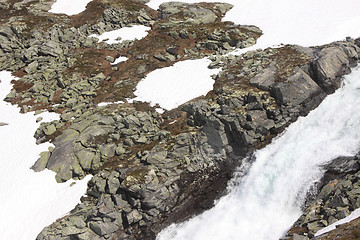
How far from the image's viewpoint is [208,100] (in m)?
31.2

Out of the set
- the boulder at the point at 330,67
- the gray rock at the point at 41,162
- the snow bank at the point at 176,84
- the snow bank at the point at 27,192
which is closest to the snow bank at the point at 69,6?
the snow bank at the point at 176,84

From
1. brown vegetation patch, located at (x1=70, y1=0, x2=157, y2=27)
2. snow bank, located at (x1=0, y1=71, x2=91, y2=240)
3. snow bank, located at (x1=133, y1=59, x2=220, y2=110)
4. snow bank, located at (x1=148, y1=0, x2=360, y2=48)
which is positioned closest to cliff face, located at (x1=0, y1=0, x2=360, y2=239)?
snow bank, located at (x1=0, y1=71, x2=91, y2=240)

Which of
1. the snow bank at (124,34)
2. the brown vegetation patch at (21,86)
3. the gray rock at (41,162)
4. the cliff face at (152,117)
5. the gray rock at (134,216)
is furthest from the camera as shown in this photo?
the snow bank at (124,34)

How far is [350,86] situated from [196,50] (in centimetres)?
2496

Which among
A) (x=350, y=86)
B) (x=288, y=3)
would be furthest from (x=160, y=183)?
(x=288, y=3)

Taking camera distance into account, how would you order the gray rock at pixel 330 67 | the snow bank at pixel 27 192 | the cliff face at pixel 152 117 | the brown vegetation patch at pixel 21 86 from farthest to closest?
the brown vegetation patch at pixel 21 86 < the gray rock at pixel 330 67 < the snow bank at pixel 27 192 < the cliff face at pixel 152 117

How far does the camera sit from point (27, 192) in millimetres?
26516

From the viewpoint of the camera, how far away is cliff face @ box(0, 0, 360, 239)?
2366cm

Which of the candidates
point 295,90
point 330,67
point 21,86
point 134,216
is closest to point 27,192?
point 134,216

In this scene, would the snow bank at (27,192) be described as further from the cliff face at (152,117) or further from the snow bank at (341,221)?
the snow bank at (341,221)

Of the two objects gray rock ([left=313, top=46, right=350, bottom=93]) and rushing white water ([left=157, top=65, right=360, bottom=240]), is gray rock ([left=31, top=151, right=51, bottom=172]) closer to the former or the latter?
rushing white water ([left=157, top=65, right=360, bottom=240])

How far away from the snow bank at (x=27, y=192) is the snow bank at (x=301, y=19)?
34467 mm

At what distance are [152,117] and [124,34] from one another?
28879 millimetres

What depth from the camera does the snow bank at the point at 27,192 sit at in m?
24.3
